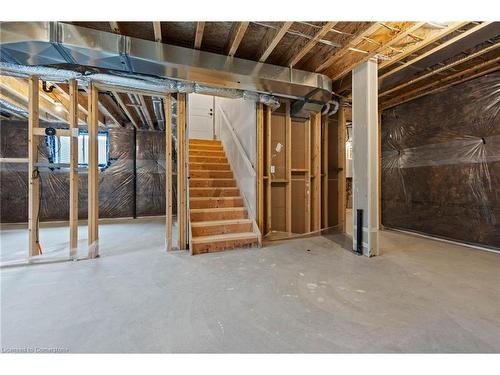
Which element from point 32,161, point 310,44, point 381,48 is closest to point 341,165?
point 381,48

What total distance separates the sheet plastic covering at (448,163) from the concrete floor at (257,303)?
86cm

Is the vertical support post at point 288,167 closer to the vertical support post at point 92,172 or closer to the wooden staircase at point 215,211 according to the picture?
the wooden staircase at point 215,211

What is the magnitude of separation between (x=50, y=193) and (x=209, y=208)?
4564 mm

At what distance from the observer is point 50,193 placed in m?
5.60

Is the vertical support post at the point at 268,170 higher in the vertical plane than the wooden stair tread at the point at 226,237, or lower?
higher

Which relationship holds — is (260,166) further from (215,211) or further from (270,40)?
(270,40)

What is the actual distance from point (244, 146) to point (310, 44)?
2095 mm

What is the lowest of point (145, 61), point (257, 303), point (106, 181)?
point (257, 303)

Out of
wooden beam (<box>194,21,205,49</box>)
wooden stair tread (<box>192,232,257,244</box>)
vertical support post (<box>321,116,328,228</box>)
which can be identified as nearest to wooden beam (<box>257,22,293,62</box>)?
wooden beam (<box>194,21,205,49</box>)

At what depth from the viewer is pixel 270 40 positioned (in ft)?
9.00

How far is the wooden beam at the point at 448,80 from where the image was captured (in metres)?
3.23

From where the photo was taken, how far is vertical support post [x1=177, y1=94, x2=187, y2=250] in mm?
3488

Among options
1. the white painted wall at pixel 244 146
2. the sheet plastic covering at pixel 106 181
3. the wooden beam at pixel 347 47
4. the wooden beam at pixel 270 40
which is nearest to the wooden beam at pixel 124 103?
the sheet plastic covering at pixel 106 181
